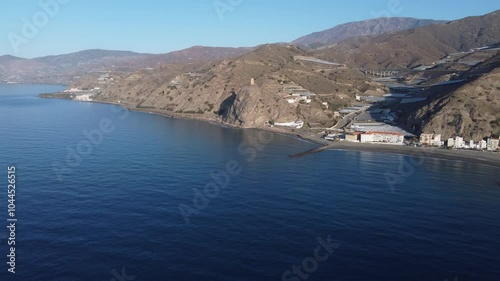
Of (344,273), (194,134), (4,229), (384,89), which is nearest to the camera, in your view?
(344,273)

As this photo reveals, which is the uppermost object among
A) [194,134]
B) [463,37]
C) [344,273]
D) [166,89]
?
[463,37]

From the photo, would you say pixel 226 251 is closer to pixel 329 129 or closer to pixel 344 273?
pixel 344 273

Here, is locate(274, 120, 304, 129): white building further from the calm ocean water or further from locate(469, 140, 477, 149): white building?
locate(469, 140, 477, 149): white building

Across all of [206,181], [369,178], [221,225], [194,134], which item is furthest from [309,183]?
[194,134]

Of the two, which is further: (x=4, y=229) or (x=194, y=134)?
(x=194, y=134)

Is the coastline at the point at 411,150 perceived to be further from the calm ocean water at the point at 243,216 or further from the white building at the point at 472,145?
the calm ocean water at the point at 243,216

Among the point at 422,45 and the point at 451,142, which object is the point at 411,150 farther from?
the point at 422,45

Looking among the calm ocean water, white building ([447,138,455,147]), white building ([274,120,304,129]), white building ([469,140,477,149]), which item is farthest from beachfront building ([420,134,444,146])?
white building ([274,120,304,129])
